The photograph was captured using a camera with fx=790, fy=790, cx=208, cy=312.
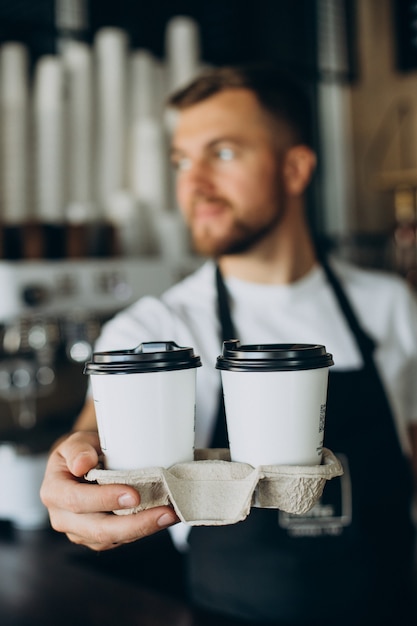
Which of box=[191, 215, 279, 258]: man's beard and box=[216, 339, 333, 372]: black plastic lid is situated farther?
box=[191, 215, 279, 258]: man's beard

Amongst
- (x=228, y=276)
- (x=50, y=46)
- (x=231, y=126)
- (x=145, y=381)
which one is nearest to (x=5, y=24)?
(x=50, y=46)

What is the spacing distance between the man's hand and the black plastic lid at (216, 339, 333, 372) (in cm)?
12

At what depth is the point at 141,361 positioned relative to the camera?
0.55 meters

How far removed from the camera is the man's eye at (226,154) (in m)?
0.82

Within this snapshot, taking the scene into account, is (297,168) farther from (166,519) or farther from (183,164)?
(166,519)

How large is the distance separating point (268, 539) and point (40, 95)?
1.68 m

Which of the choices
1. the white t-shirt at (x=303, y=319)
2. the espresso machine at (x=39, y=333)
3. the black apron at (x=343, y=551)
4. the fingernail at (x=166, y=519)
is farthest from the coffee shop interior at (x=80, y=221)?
the fingernail at (x=166, y=519)

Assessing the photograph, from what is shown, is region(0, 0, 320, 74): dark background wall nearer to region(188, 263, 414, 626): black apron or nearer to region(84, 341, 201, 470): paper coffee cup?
region(188, 263, 414, 626): black apron

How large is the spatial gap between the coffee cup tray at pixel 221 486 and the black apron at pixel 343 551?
0.58 meters

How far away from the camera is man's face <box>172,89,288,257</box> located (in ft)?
2.70

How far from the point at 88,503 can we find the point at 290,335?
714mm

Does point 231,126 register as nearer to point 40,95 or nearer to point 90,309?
point 90,309

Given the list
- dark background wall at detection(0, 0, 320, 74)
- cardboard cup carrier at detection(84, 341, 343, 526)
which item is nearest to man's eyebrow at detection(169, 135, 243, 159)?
cardboard cup carrier at detection(84, 341, 343, 526)

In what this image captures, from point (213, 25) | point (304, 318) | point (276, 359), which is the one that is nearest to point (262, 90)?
point (304, 318)
